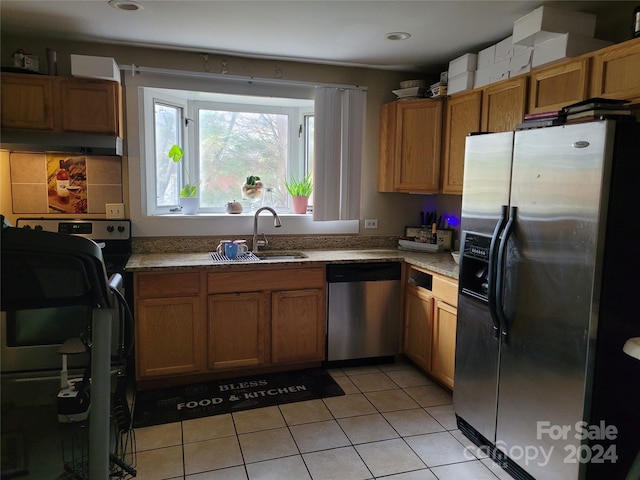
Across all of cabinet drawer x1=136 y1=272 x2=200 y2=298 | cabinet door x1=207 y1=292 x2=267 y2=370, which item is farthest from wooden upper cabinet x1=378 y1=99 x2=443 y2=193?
cabinet drawer x1=136 y1=272 x2=200 y2=298

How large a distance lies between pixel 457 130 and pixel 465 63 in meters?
0.48

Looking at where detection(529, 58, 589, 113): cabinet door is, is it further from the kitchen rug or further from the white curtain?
the kitchen rug

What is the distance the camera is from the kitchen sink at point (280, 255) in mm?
3518

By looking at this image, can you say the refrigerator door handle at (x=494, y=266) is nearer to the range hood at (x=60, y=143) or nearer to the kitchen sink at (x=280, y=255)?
the kitchen sink at (x=280, y=255)

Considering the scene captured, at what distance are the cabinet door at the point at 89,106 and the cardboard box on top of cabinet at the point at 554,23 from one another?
8.56ft

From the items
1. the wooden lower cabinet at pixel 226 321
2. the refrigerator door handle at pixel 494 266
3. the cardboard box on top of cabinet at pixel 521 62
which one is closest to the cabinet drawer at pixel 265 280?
the wooden lower cabinet at pixel 226 321

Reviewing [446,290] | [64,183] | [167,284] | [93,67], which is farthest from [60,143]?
[446,290]

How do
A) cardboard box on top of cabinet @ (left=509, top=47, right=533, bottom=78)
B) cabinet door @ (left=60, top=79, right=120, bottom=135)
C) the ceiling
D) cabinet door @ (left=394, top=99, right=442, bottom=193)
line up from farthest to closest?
cabinet door @ (left=394, top=99, right=442, bottom=193) < cabinet door @ (left=60, top=79, right=120, bottom=135) < cardboard box on top of cabinet @ (left=509, top=47, right=533, bottom=78) < the ceiling

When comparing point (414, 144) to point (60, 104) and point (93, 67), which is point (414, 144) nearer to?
point (93, 67)

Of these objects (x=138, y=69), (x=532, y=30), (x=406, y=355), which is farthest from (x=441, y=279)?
(x=138, y=69)

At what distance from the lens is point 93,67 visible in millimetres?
2982

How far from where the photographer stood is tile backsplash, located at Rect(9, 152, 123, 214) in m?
3.23

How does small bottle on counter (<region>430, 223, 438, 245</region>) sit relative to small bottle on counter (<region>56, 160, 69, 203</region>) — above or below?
below

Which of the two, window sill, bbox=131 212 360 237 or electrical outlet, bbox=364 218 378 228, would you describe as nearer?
window sill, bbox=131 212 360 237
